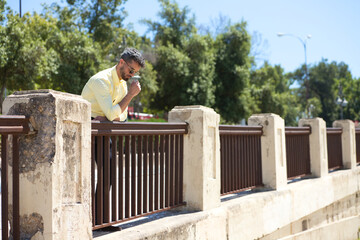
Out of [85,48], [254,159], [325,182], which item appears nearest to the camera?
[254,159]

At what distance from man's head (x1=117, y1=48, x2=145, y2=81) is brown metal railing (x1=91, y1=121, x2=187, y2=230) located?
53 cm

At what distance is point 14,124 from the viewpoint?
317 cm

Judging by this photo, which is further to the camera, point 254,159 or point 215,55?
point 215,55

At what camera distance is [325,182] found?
949cm

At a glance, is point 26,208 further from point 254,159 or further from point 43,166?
point 254,159

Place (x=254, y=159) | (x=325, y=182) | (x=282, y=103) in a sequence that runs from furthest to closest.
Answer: (x=282, y=103) → (x=325, y=182) → (x=254, y=159)

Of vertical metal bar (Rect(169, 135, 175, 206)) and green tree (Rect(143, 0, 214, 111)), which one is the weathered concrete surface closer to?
vertical metal bar (Rect(169, 135, 175, 206))

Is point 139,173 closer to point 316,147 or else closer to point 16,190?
point 16,190

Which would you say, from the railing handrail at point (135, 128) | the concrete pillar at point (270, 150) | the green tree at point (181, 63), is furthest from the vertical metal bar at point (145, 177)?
the green tree at point (181, 63)

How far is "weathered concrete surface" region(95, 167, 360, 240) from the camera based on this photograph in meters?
4.79

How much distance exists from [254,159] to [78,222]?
4498mm

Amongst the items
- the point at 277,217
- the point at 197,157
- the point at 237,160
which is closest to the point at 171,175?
the point at 197,157

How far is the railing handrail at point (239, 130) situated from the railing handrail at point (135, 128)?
0.92m

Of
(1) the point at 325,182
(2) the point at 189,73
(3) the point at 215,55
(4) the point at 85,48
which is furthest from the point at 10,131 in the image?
(3) the point at 215,55
